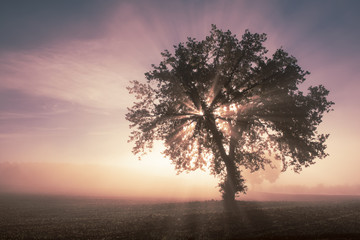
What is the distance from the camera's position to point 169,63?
2242cm

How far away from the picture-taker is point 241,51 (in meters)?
22.2

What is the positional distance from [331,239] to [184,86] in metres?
16.1

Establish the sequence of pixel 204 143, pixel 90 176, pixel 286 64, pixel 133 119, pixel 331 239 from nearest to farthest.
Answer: pixel 331 239
pixel 286 64
pixel 133 119
pixel 204 143
pixel 90 176

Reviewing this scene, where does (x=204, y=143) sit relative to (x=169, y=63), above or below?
below

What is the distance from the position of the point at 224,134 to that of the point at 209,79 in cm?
756

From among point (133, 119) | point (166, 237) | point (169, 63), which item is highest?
point (169, 63)

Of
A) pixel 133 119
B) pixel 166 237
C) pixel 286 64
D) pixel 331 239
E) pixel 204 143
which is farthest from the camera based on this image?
pixel 204 143

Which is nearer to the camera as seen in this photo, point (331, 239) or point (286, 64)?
point (331, 239)

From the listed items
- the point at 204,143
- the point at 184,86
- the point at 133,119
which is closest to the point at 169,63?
the point at 184,86

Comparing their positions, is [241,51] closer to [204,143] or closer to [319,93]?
[319,93]

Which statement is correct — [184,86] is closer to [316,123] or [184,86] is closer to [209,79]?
[209,79]

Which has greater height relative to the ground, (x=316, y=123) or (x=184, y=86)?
(x=184, y=86)

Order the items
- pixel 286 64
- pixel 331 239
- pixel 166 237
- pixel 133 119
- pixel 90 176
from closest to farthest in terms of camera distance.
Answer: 1. pixel 331 239
2. pixel 166 237
3. pixel 286 64
4. pixel 133 119
5. pixel 90 176

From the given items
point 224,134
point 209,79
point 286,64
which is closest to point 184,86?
point 209,79
